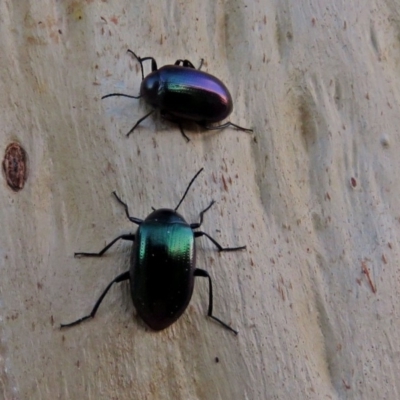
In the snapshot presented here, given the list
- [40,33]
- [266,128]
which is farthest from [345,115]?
[40,33]

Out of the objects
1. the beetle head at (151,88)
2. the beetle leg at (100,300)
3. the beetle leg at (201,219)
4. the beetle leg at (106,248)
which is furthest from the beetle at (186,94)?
the beetle leg at (100,300)

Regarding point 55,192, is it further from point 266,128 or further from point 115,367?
point 266,128

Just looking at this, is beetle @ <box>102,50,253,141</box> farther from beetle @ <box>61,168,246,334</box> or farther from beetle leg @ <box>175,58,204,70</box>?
beetle @ <box>61,168,246,334</box>

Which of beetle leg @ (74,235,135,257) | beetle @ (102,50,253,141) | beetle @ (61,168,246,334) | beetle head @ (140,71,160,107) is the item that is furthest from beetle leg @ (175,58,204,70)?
beetle leg @ (74,235,135,257)

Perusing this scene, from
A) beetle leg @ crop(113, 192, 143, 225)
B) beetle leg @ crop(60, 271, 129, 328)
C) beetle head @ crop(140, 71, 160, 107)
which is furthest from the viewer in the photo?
beetle head @ crop(140, 71, 160, 107)

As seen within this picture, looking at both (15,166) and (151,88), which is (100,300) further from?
(151,88)

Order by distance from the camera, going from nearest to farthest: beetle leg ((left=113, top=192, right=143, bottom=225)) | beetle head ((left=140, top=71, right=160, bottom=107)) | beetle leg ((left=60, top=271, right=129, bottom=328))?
beetle leg ((left=60, top=271, right=129, bottom=328)), beetle leg ((left=113, top=192, right=143, bottom=225)), beetle head ((left=140, top=71, right=160, bottom=107))
